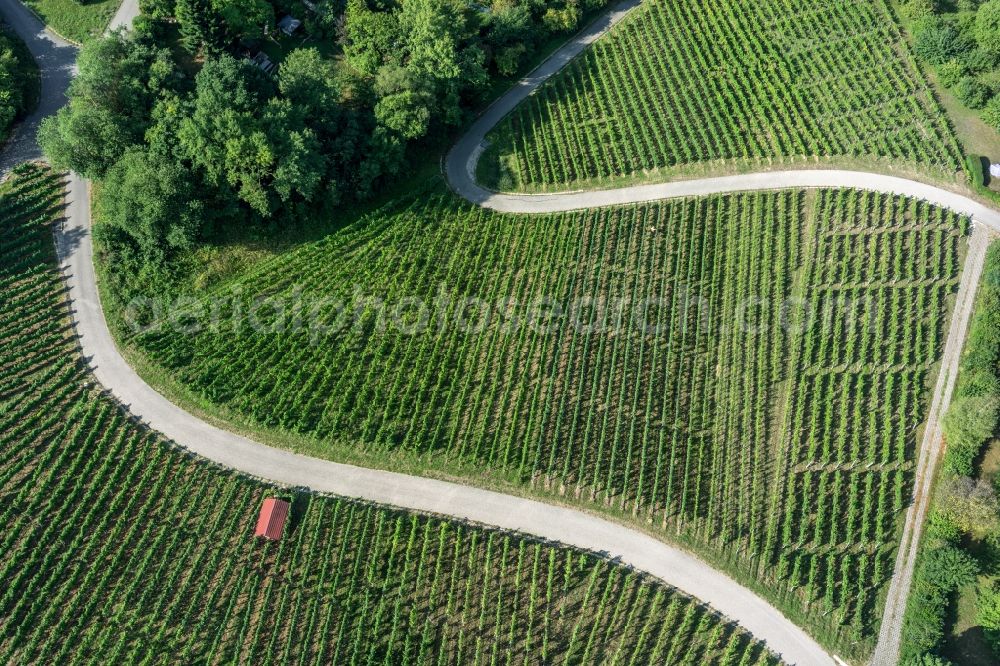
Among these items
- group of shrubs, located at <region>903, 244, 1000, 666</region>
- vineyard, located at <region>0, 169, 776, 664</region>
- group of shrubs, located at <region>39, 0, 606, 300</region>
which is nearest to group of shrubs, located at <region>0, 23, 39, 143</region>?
group of shrubs, located at <region>39, 0, 606, 300</region>

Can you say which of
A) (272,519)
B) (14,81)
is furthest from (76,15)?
(272,519)

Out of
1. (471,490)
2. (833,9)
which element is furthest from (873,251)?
(471,490)

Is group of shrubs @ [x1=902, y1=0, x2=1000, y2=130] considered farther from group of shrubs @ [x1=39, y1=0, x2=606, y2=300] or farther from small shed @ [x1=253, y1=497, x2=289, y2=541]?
small shed @ [x1=253, y1=497, x2=289, y2=541]

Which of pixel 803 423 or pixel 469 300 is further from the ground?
pixel 469 300

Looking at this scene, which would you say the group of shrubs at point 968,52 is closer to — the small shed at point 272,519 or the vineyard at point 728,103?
the vineyard at point 728,103

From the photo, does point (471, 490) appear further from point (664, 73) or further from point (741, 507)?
point (664, 73)
